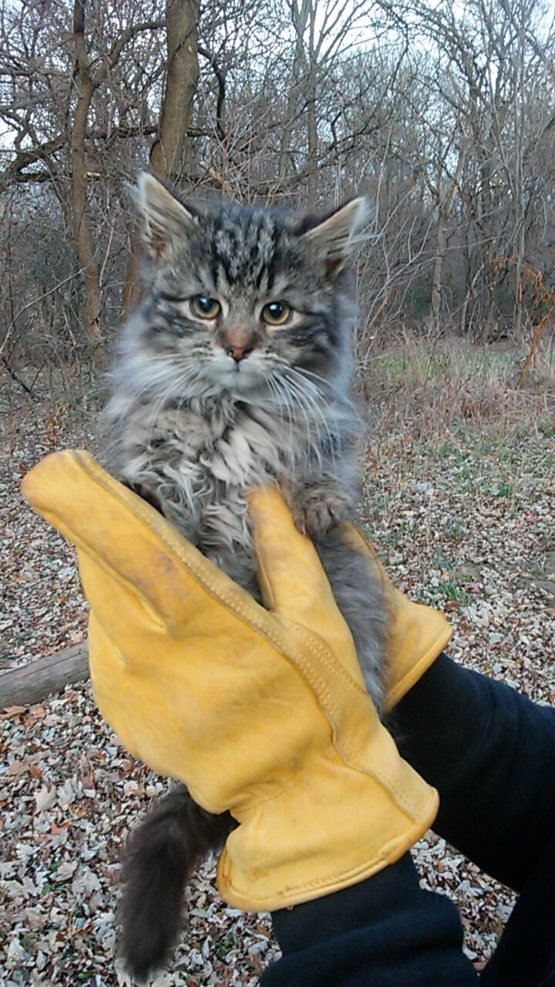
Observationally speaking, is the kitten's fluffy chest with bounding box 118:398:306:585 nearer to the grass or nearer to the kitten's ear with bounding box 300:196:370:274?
the kitten's ear with bounding box 300:196:370:274

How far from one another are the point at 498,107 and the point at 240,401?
43.6 feet

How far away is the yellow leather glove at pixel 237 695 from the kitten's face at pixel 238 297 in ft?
1.79

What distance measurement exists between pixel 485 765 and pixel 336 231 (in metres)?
1.67

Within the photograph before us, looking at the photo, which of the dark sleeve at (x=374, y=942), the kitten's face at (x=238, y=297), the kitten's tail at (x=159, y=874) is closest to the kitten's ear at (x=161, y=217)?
the kitten's face at (x=238, y=297)

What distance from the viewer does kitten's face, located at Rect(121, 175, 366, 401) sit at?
206cm

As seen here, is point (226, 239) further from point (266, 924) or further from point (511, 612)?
point (511, 612)

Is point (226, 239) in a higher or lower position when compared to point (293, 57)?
lower

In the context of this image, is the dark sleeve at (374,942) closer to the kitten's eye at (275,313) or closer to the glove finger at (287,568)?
the glove finger at (287,568)

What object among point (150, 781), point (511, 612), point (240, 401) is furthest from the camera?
point (511, 612)

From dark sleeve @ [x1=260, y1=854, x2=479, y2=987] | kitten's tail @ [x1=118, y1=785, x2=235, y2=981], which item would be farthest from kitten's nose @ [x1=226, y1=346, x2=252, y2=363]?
dark sleeve @ [x1=260, y1=854, x2=479, y2=987]

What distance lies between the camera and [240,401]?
209 cm

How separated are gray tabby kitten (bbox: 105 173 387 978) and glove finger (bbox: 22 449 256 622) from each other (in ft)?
0.74

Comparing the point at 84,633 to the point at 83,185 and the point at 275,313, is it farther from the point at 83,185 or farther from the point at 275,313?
the point at 83,185

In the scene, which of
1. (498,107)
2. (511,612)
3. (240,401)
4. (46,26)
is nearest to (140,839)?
(240,401)
